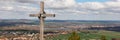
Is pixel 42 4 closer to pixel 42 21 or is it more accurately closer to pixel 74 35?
pixel 42 21

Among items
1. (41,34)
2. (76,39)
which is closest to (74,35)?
(76,39)

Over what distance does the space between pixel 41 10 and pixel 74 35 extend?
540 inches

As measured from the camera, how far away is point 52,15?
1180 cm

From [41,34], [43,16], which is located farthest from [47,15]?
[41,34]

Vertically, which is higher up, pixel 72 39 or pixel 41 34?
pixel 41 34

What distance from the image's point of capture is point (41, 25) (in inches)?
483

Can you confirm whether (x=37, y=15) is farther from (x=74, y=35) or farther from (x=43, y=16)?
(x=74, y=35)

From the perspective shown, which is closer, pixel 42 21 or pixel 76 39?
pixel 42 21

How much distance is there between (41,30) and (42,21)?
1.40 feet

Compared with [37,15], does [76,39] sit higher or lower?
lower

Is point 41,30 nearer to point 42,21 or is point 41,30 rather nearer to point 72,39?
point 42,21

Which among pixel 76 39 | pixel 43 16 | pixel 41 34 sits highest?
pixel 43 16

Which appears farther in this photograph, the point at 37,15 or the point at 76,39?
the point at 76,39

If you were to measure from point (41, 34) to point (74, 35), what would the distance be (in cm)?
1313
